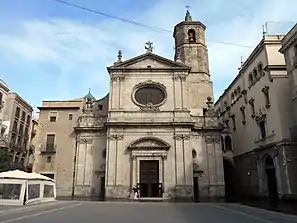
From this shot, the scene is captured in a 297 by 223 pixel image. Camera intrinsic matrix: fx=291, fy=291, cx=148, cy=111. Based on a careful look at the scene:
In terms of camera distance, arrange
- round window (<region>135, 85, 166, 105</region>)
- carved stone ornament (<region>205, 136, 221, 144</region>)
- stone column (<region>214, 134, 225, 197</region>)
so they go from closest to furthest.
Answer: stone column (<region>214, 134, 225, 197</region>) → carved stone ornament (<region>205, 136, 221, 144</region>) → round window (<region>135, 85, 166, 105</region>)

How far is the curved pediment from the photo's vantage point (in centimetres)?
2906

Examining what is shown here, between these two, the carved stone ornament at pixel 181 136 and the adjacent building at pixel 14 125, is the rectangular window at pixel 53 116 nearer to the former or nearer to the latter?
the adjacent building at pixel 14 125

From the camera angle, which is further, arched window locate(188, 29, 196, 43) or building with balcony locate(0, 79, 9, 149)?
arched window locate(188, 29, 196, 43)

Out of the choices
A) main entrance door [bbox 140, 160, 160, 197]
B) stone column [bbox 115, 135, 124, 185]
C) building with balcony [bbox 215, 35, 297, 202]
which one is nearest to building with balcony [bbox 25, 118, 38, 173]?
stone column [bbox 115, 135, 124, 185]

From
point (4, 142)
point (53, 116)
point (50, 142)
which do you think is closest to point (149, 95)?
point (53, 116)

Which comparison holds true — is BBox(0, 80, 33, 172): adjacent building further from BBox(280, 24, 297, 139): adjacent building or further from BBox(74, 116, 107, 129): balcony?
BBox(280, 24, 297, 139): adjacent building

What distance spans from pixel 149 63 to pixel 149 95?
3.82 meters

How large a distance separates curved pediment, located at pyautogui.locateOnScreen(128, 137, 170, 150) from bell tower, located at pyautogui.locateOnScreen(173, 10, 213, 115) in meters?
8.03

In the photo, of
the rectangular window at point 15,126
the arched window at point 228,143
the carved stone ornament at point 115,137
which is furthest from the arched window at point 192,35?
the rectangular window at point 15,126

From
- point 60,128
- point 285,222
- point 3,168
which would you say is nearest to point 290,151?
point 285,222

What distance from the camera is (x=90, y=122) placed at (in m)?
32.0

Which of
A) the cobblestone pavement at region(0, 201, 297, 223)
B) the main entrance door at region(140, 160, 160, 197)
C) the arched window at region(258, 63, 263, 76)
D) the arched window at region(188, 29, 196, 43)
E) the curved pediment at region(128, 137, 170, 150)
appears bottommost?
the cobblestone pavement at region(0, 201, 297, 223)

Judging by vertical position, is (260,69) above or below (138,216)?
above

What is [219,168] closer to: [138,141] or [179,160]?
[179,160]
